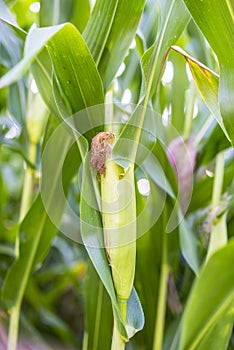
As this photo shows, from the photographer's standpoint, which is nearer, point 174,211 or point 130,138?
point 130,138

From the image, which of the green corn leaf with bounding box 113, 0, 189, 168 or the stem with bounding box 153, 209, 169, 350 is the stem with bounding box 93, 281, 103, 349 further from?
the green corn leaf with bounding box 113, 0, 189, 168

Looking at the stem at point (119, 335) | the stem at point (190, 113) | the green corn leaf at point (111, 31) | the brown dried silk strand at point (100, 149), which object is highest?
the green corn leaf at point (111, 31)

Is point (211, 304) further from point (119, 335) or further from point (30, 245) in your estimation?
point (30, 245)

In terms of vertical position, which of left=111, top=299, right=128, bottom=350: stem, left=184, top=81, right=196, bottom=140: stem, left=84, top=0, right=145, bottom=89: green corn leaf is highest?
left=84, top=0, right=145, bottom=89: green corn leaf

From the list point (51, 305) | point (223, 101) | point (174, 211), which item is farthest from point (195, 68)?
point (51, 305)

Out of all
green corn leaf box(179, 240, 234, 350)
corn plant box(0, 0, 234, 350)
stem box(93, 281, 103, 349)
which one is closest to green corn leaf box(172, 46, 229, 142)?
corn plant box(0, 0, 234, 350)

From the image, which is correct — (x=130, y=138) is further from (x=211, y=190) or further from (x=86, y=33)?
(x=211, y=190)

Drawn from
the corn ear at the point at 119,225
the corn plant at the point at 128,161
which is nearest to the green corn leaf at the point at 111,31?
the corn plant at the point at 128,161

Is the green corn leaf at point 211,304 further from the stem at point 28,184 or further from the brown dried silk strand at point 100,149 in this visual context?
the stem at point 28,184
